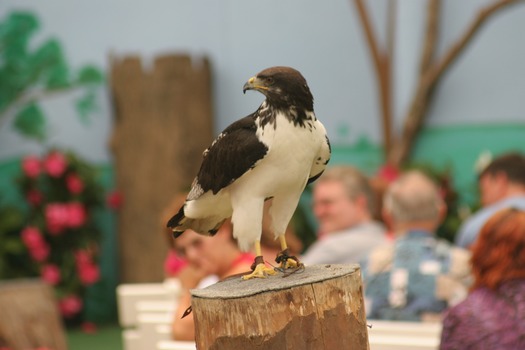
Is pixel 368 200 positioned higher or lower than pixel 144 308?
higher

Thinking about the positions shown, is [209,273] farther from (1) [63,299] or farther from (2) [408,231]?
(1) [63,299]

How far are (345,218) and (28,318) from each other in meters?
1.84

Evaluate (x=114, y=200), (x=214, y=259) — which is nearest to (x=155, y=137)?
(x=114, y=200)

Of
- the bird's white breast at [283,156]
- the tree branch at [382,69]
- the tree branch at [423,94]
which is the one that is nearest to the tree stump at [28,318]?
the tree branch at [423,94]

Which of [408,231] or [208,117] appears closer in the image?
[408,231]

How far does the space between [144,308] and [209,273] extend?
1.03 m

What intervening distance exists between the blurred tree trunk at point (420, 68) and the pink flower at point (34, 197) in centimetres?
Result: 278

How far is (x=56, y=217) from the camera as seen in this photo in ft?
28.7

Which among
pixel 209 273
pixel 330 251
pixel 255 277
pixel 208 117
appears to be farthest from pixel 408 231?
pixel 208 117

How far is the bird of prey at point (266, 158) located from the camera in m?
2.33

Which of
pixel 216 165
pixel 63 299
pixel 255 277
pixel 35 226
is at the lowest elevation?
pixel 63 299

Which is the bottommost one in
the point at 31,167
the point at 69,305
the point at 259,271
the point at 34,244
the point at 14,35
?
the point at 69,305

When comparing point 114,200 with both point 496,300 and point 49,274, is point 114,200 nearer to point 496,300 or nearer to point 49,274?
point 49,274

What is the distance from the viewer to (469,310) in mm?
3225
